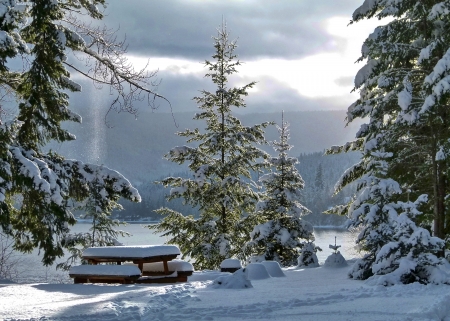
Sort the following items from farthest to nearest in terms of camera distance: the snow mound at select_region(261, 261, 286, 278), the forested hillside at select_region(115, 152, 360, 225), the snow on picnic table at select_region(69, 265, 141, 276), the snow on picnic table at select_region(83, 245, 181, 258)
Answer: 1. the forested hillside at select_region(115, 152, 360, 225)
2. the snow mound at select_region(261, 261, 286, 278)
3. the snow on picnic table at select_region(83, 245, 181, 258)
4. the snow on picnic table at select_region(69, 265, 141, 276)

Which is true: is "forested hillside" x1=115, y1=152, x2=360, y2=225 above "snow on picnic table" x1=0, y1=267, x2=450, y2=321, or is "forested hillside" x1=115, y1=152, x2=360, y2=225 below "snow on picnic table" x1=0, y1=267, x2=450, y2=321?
above

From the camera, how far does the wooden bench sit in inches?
468

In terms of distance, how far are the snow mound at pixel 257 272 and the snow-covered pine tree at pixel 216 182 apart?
8.26m

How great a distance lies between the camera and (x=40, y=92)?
12.4 metres

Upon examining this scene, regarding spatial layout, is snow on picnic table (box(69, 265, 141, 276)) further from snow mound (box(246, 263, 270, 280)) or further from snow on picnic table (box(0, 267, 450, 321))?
snow mound (box(246, 263, 270, 280))

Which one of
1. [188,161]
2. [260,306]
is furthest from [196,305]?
[188,161]

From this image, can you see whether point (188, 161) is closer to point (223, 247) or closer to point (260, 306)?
point (223, 247)

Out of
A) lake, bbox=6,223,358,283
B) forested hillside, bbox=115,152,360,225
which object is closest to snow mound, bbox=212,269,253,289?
lake, bbox=6,223,358,283

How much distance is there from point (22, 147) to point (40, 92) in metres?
1.48

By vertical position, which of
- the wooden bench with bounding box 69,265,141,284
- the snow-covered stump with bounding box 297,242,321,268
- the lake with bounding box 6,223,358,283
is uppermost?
the wooden bench with bounding box 69,265,141,284

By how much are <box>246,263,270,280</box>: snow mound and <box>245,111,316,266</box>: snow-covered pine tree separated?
9.57 meters

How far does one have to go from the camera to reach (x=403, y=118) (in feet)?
47.3

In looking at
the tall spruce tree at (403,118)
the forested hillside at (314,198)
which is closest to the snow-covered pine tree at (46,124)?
the tall spruce tree at (403,118)

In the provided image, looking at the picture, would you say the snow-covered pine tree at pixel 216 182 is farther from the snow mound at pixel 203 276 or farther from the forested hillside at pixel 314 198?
the forested hillside at pixel 314 198
